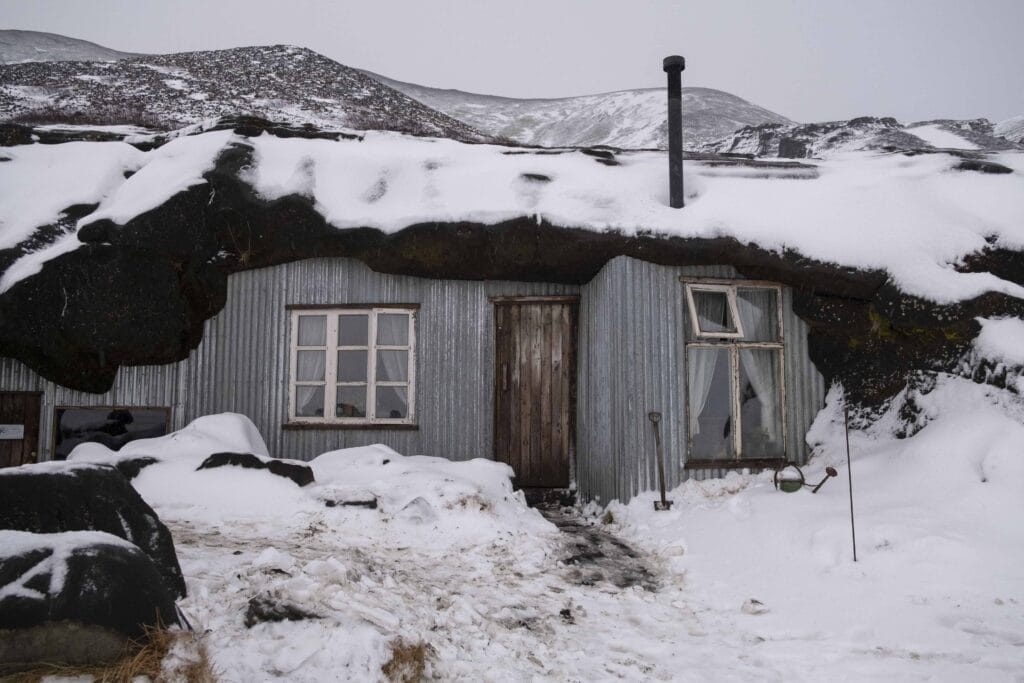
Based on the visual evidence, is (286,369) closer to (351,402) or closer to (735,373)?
(351,402)

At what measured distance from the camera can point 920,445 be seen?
21.0 feet

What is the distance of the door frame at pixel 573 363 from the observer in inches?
353

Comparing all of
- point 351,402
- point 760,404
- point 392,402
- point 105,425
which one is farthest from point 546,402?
point 105,425

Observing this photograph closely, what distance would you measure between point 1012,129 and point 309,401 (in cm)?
3452

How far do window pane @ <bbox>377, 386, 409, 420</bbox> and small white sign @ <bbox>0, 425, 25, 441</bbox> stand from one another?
4582mm

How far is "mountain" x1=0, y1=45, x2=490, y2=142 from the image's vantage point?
81.0 ft

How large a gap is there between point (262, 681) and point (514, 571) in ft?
8.79

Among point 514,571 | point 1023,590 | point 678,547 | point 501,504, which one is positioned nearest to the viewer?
point 1023,590

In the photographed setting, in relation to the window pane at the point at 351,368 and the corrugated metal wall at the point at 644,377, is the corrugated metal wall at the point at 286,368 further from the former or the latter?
the corrugated metal wall at the point at 644,377

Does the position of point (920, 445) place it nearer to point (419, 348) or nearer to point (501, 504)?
point (501, 504)

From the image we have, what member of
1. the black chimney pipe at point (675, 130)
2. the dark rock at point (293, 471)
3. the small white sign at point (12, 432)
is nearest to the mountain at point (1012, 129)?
the black chimney pipe at point (675, 130)

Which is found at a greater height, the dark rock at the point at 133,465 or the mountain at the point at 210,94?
the mountain at the point at 210,94

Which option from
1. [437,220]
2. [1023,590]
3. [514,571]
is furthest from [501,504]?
[1023,590]

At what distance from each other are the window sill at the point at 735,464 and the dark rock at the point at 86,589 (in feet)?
18.8
